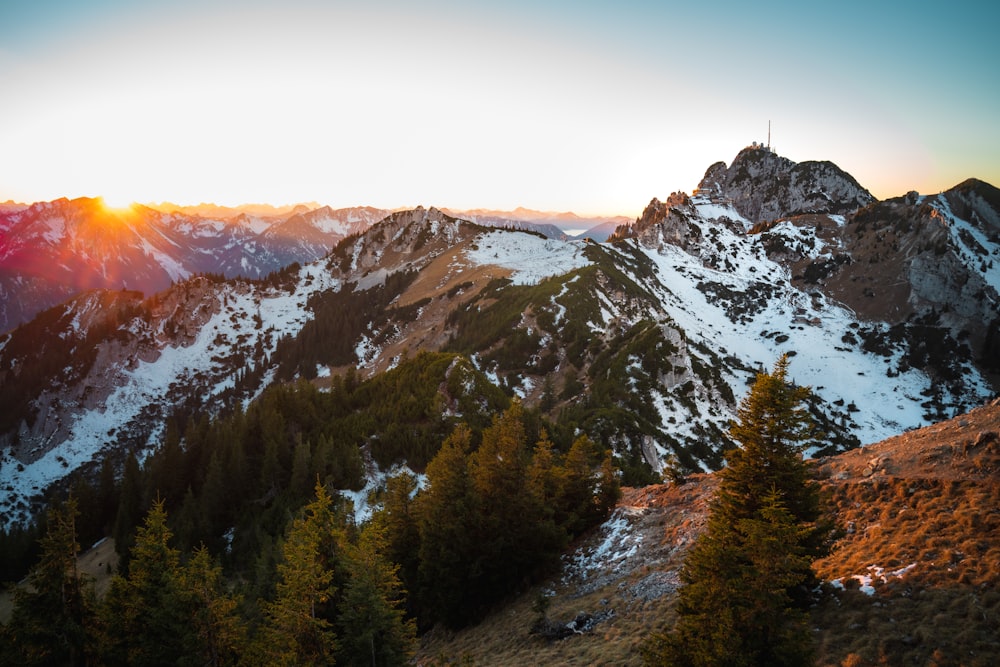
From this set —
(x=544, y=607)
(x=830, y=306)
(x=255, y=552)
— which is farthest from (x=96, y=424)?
(x=830, y=306)

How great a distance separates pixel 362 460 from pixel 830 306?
179287mm

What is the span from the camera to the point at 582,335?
91.6 m

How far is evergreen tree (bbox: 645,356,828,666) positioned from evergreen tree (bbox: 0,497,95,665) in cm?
2297

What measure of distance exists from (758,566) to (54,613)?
87.8ft

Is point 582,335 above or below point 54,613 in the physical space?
above

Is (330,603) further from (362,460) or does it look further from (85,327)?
(85,327)

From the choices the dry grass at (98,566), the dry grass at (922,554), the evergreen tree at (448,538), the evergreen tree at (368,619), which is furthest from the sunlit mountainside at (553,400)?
the dry grass at (98,566)

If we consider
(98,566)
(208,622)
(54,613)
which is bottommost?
(98,566)

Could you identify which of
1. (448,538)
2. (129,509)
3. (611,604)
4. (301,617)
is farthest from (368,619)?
(129,509)

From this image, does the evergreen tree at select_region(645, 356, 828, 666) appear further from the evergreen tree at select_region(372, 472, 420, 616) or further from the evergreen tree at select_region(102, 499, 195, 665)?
the evergreen tree at select_region(372, 472, 420, 616)

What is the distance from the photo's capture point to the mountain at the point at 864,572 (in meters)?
13.4

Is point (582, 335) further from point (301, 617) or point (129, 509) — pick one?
point (301, 617)

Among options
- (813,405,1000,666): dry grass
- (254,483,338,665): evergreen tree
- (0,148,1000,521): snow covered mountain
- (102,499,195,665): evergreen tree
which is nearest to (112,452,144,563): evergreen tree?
(102,499,195,665): evergreen tree

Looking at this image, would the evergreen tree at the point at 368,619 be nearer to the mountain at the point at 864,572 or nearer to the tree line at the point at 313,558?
the tree line at the point at 313,558
